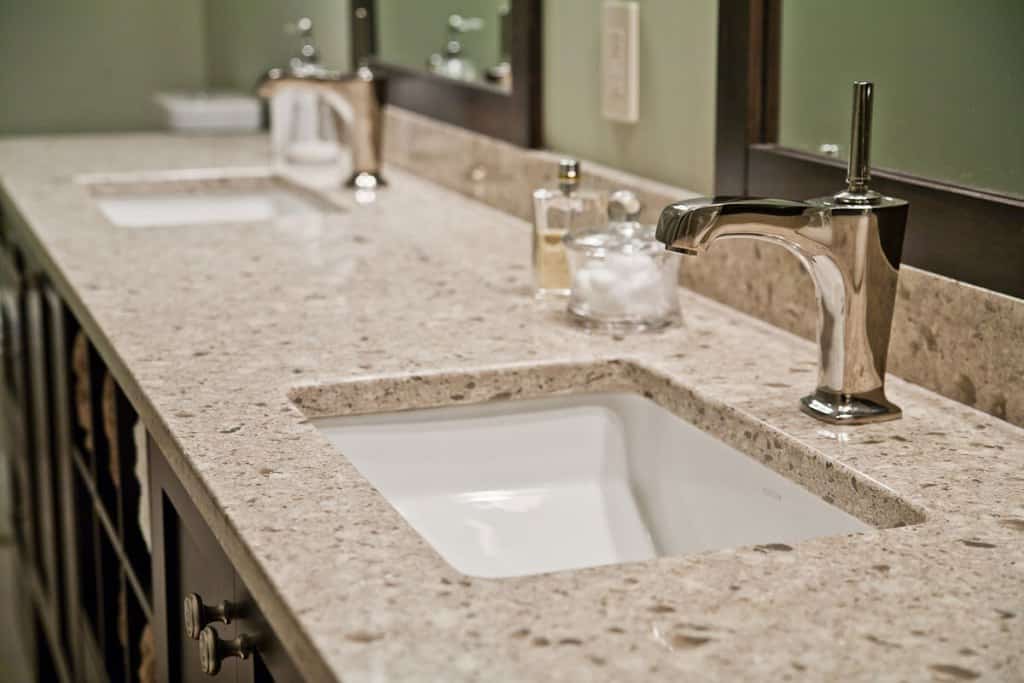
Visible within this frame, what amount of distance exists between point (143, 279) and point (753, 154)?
2.10 ft

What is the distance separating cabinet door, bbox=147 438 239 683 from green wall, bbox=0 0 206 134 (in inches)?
97.4

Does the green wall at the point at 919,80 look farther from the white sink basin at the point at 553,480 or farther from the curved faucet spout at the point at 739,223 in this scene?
the white sink basin at the point at 553,480

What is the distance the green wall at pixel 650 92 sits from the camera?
1.50 m

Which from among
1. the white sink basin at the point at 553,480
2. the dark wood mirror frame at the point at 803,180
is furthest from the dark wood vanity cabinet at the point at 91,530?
the dark wood mirror frame at the point at 803,180

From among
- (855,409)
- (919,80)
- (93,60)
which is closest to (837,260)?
(855,409)

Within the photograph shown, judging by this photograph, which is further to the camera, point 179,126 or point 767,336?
point 179,126

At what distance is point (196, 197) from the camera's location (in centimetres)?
231

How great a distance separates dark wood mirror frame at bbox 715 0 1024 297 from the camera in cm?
106

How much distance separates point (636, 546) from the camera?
1162 mm

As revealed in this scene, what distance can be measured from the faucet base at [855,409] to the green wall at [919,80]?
0.61ft

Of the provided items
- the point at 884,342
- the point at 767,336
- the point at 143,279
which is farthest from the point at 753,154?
→ the point at 143,279

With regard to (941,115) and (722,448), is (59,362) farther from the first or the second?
(941,115)

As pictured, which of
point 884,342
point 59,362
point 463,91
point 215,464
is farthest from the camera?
point 463,91

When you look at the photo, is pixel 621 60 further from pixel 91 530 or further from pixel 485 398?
pixel 91 530
